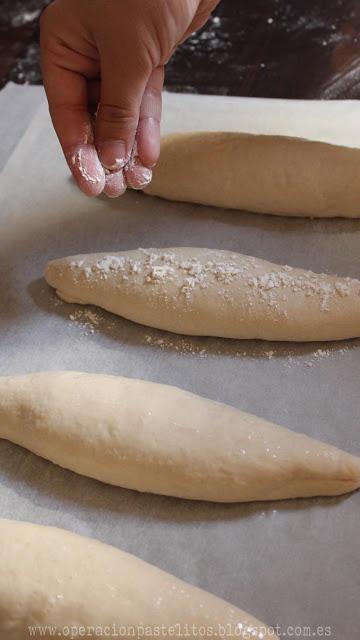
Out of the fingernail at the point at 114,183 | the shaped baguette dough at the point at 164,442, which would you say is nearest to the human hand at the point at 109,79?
the fingernail at the point at 114,183

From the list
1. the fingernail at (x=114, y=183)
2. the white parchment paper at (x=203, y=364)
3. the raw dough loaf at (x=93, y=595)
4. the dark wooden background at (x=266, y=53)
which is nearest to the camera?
the raw dough loaf at (x=93, y=595)

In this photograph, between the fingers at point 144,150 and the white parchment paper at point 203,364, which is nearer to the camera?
the white parchment paper at point 203,364

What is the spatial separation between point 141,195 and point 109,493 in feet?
2.93

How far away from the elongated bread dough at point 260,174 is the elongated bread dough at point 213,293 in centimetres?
A: 24

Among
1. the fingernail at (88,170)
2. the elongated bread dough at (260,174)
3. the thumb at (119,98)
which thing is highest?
the thumb at (119,98)

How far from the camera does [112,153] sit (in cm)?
136

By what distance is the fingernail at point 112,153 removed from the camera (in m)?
1.35

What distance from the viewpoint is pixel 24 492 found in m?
1.36

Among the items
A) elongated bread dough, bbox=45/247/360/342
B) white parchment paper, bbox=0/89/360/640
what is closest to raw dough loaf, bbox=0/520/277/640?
white parchment paper, bbox=0/89/360/640

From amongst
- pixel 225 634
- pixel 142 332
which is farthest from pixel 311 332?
pixel 225 634

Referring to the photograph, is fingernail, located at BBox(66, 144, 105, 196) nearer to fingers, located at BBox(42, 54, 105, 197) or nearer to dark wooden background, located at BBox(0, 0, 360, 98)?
fingers, located at BBox(42, 54, 105, 197)

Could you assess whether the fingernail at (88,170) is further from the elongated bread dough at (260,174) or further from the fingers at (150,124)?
the elongated bread dough at (260,174)

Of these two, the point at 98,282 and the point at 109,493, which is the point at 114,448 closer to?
the point at 109,493

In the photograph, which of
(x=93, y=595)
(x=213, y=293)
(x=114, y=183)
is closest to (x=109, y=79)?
(x=114, y=183)
